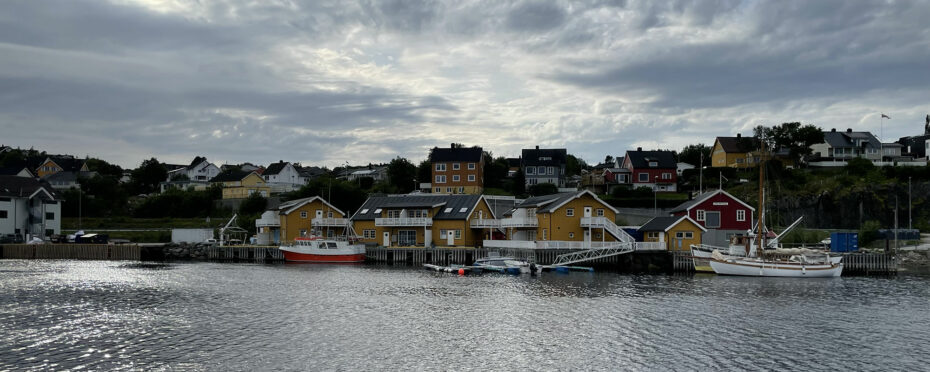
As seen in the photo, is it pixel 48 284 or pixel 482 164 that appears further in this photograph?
pixel 482 164

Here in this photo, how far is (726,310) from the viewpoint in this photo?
127 feet

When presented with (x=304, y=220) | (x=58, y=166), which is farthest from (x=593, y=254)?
(x=58, y=166)

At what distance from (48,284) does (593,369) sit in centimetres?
4013

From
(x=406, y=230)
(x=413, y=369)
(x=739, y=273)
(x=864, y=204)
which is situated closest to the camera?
(x=413, y=369)

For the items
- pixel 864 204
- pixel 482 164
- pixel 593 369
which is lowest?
pixel 593 369

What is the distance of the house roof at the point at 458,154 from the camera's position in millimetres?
103519

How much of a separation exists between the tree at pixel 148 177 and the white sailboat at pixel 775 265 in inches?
4376

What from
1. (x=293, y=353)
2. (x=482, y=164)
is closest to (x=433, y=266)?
(x=293, y=353)

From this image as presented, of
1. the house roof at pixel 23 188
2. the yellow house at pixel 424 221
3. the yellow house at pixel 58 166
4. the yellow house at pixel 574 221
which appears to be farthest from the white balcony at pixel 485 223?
the yellow house at pixel 58 166

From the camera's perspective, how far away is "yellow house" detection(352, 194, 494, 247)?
237 feet

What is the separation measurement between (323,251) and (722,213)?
39.7 meters

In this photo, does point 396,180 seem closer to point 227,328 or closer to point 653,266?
point 653,266

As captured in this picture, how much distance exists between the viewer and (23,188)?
83812 mm

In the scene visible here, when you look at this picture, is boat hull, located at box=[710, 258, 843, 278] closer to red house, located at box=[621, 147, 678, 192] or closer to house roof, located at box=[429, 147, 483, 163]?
red house, located at box=[621, 147, 678, 192]
